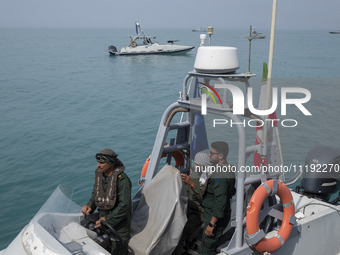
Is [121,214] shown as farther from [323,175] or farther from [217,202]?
[323,175]

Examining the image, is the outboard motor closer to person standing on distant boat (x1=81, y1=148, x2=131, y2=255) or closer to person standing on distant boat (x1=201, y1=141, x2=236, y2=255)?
person standing on distant boat (x1=201, y1=141, x2=236, y2=255)

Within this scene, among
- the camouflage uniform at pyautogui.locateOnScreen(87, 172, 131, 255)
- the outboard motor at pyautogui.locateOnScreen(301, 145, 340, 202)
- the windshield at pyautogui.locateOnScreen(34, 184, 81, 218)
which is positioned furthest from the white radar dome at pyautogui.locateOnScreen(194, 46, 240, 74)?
the outboard motor at pyautogui.locateOnScreen(301, 145, 340, 202)

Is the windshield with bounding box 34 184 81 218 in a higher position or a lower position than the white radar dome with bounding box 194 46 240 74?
lower

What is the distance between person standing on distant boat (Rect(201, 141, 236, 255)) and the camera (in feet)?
12.7

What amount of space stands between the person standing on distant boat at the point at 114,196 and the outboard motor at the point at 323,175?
2907 millimetres

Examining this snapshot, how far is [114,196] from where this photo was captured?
13.2ft

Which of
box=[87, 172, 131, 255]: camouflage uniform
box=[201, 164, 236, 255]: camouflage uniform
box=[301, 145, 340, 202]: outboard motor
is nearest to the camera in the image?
box=[201, 164, 236, 255]: camouflage uniform

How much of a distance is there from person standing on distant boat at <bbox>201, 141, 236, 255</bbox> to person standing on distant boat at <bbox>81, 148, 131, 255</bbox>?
837 mm

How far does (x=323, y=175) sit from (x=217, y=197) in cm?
238

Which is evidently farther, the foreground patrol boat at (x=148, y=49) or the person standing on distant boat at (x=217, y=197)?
the foreground patrol boat at (x=148, y=49)

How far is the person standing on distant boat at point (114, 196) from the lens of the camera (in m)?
3.98

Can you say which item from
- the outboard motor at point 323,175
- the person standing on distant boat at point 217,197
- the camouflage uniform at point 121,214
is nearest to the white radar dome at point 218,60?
the person standing on distant boat at point 217,197

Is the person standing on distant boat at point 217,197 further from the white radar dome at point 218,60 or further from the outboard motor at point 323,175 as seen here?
the outboard motor at point 323,175

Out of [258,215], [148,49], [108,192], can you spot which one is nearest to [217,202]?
[258,215]
